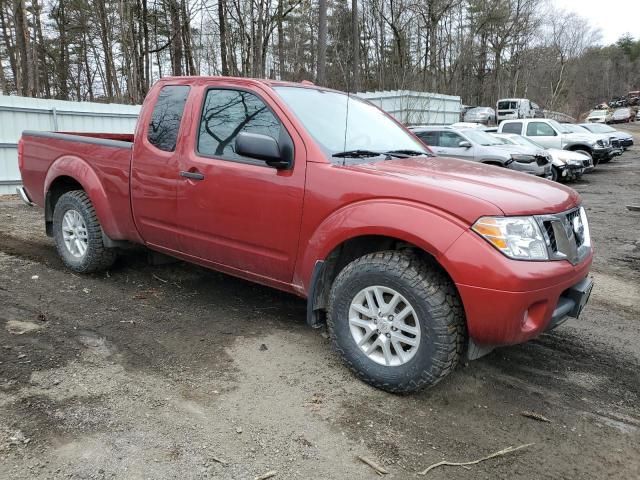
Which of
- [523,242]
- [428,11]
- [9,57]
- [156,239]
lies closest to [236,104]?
[156,239]

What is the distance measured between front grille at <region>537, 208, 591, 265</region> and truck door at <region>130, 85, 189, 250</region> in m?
2.65

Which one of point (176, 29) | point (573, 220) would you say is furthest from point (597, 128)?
point (573, 220)

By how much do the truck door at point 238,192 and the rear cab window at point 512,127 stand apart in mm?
16483

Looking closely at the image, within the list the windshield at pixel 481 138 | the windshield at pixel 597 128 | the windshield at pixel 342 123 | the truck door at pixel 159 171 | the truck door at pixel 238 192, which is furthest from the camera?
the windshield at pixel 597 128

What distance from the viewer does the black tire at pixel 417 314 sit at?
2.84 metres

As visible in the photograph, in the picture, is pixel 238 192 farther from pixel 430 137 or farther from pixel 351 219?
pixel 430 137

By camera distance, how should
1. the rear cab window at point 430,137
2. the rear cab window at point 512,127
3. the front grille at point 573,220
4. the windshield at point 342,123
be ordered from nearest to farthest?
the front grille at point 573,220, the windshield at point 342,123, the rear cab window at point 430,137, the rear cab window at point 512,127

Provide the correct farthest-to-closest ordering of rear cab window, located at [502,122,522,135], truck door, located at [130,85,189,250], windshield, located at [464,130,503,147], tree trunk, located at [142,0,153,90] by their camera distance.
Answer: tree trunk, located at [142,0,153,90]
rear cab window, located at [502,122,522,135]
windshield, located at [464,130,503,147]
truck door, located at [130,85,189,250]

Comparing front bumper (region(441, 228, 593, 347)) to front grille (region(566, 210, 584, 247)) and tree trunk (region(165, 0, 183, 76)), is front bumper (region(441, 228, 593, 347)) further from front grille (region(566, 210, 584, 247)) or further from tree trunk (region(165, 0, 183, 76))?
tree trunk (region(165, 0, 183, 76))

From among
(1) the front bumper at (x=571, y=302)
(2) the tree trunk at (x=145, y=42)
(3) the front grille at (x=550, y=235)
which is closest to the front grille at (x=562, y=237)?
(3) the front grille at (x=550, y=235)

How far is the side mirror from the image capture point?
3.28 metres

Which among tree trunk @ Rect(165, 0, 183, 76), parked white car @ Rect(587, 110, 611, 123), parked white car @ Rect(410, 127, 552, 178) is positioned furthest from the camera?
parked white car @ Rect(587, 110, 611, 123)

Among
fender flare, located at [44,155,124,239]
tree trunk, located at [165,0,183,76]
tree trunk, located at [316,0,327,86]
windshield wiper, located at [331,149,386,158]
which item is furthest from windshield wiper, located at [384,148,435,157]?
tree trunk, located at [165,0,183,76]

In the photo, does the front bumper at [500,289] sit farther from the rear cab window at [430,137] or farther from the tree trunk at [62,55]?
the tree trunk at [62,55]
